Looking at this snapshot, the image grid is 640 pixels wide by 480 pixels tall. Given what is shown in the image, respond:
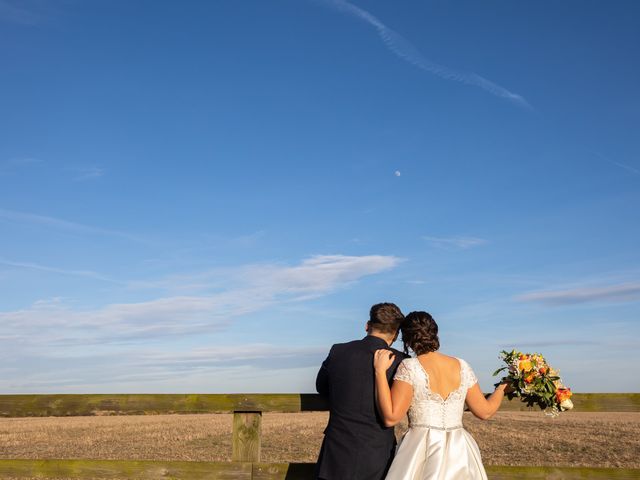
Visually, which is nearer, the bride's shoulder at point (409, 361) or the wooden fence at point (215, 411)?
the bride's shoulder at point (409, 361)

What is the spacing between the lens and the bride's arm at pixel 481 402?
5.91 m

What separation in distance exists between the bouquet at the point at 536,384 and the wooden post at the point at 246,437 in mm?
2184

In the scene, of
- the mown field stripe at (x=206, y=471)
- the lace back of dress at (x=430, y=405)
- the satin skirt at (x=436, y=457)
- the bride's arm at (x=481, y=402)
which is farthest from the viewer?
the bride's arm at (x=481, y=402)

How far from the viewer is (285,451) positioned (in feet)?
61.8

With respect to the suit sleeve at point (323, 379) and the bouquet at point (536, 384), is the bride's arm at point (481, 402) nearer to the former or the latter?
the bouquet at point (536, 384)

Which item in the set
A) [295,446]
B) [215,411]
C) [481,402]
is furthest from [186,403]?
[295,446]

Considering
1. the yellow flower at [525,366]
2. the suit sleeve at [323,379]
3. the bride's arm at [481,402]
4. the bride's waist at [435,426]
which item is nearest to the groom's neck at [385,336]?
the suit sleeve at [323,379]

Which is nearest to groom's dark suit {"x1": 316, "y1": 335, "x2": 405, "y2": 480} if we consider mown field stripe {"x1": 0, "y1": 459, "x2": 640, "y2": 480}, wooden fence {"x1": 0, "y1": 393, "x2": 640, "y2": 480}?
wooden fence {"x1": 0, "y1": 393, "x2": 640, "y2": 480}

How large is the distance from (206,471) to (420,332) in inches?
88.9

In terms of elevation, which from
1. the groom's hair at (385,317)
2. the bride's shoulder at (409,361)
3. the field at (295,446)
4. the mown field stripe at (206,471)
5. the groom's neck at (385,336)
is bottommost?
the field at (295,446)

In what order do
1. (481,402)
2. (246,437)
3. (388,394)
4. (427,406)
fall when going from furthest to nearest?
(246,437)
(481,402)
(427,406)
(388,394)

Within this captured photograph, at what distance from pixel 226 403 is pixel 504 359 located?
8.28 ft

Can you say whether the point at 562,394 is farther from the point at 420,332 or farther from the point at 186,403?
the point at 186,403

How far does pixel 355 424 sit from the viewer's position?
5488 mm
